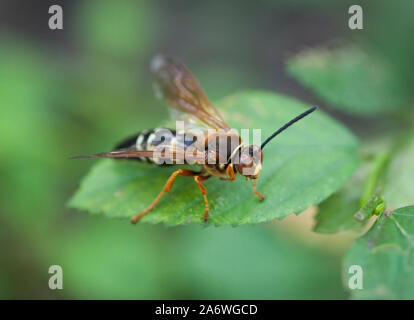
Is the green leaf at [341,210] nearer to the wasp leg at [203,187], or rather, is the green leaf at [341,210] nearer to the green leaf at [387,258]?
the green leaf at [387,258]

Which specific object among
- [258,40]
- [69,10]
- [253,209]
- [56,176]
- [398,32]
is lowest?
[253,209]

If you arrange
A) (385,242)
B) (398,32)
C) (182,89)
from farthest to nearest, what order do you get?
(398,32), (182,89), (385,242)

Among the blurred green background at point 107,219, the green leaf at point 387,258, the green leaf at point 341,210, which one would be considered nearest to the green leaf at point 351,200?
the green leaf at point 341,210

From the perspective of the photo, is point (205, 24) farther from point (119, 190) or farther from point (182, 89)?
point (119, 190)

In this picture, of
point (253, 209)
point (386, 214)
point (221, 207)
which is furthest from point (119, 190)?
point (386, 214)

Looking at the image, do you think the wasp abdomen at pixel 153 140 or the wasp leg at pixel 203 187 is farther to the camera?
the wasp abdomen at pixel 153 140

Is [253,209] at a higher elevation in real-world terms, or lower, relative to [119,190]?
lower
